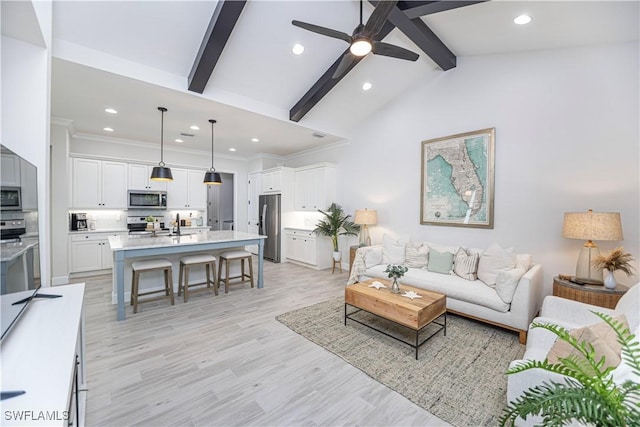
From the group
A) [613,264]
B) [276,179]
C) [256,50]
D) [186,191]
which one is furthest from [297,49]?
[186,191]

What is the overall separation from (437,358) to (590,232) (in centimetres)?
197

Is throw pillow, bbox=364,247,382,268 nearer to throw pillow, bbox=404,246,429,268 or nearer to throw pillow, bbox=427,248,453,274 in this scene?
throw pillow, bbox=404,246,429,268

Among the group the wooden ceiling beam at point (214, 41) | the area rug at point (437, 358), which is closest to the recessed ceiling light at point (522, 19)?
the wooden ceiling beam at point (214, 41)

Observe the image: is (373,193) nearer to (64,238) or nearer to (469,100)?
(469,100)

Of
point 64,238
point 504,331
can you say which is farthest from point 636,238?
point 64,238

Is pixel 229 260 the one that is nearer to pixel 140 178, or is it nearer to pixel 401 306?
pixel 401 306

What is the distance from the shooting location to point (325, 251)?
587 cm

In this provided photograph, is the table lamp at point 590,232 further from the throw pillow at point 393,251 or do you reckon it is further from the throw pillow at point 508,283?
the throw pillow at point 393,251

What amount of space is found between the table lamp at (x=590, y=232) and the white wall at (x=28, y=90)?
4.64 meters

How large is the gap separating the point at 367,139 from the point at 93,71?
4.25 metres

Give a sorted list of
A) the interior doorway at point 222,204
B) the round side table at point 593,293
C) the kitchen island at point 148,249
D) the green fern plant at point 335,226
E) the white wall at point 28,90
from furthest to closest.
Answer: the interior doorway at point 222,204
the green fern plant at point 335,226
the kitchen island at point 148,249
the round side table at point 593,293
the white wall at point 28,90

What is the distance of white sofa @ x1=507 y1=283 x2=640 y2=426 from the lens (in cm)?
141

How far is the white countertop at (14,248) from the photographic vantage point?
3.67ft

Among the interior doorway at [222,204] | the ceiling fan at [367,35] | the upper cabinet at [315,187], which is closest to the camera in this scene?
the ceiling fan at [367,35]
